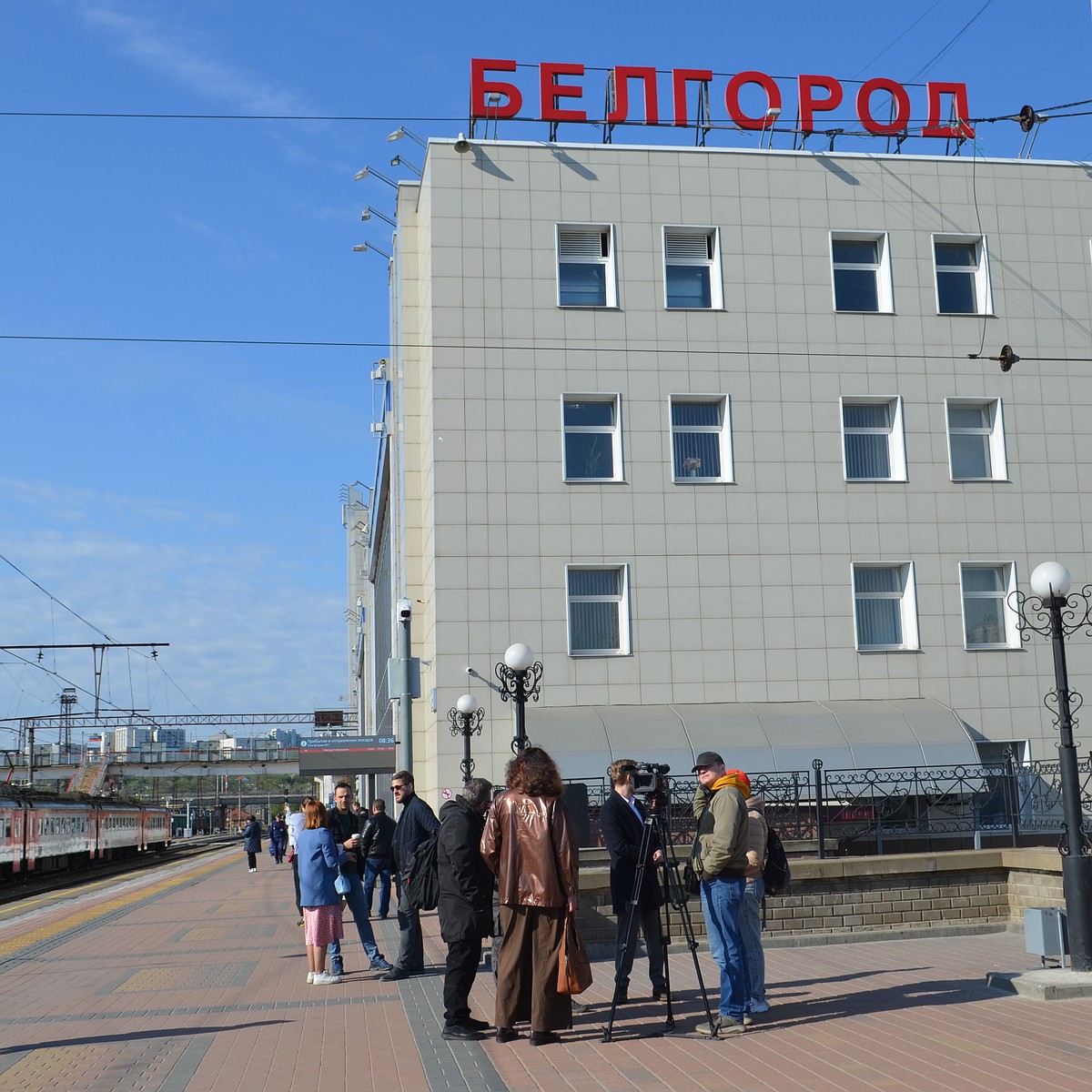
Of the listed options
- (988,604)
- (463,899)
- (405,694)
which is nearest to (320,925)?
(463,899)

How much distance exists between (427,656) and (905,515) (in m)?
10.4

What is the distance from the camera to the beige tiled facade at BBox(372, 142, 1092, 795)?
2653 centimetres

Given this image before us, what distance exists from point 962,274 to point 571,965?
2334 centimetres

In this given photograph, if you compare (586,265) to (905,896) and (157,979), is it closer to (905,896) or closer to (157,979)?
(905,896)

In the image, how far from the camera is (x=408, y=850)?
1202 cm

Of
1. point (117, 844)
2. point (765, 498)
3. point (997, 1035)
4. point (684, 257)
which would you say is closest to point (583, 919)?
point (997, 1035)

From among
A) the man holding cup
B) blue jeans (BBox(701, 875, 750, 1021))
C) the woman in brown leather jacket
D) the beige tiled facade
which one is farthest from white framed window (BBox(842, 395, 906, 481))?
the woman in brown leather jacket

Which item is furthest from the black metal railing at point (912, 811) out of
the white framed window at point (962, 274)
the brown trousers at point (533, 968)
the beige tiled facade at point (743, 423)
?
the white framed window at point (962, 274)

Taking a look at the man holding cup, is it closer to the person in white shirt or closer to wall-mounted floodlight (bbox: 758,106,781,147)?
the person in white shirt

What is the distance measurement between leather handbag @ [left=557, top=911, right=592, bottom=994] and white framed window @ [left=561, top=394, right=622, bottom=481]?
18446 mm

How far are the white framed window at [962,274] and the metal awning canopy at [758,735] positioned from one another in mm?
8653

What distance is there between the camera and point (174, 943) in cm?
1739

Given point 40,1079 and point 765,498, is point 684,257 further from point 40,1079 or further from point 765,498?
point 40,1079

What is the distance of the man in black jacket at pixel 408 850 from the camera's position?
12.0 m
